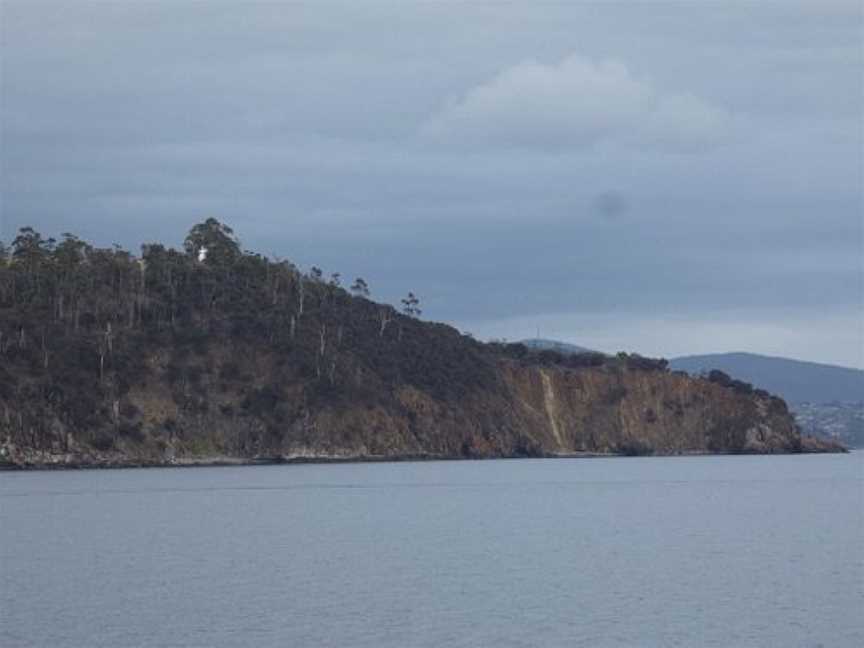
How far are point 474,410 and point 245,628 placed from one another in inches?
5345

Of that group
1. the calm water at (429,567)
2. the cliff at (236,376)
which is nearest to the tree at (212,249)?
the cliff at (236,376)

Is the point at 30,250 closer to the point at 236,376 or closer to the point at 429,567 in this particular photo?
the point at 236,376

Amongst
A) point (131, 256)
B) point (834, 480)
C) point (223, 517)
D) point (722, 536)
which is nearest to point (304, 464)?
point (131, 256)

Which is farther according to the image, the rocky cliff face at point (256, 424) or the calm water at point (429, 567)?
the rocky cliff face at point (256, 424)

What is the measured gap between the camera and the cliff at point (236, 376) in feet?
503

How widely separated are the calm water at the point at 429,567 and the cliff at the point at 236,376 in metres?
36.2

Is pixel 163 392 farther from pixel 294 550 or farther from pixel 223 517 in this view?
pixel 294 550

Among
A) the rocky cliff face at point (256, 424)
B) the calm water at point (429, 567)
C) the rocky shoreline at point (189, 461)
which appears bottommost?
the calm water at point (429, 567)

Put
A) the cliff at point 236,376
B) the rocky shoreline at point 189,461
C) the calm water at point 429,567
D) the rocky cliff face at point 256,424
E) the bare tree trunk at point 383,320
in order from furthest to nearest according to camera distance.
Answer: the bare tree trunk at point 383,320 → the cliff at point 236,376 → the rocky cliff face at point 256,424 → the rocky shoreline at point 189,461 → the calm water at point 429,567

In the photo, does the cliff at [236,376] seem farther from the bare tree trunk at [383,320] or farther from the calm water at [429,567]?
the calm water at [429,567]

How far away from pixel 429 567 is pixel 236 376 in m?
105

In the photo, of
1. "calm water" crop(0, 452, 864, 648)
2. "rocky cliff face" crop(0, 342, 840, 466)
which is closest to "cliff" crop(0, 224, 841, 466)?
"rocky cliff face" crop(0, 342, 840, 466)

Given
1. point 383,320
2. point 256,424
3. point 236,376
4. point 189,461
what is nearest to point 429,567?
point 189,461

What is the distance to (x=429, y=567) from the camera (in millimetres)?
61031
